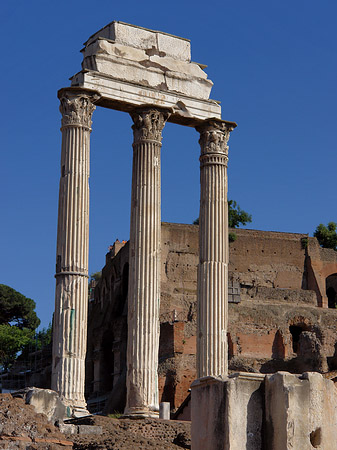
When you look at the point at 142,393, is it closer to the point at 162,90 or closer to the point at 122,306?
the point at 162,90

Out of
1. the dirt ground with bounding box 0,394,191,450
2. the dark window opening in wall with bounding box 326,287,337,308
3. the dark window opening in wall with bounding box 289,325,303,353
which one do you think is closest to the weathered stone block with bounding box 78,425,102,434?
the dirt ground with bounding box 0,394,191,450

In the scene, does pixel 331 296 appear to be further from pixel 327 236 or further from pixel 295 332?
pixel 295 332

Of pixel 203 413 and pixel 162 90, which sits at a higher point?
pixel 162 90

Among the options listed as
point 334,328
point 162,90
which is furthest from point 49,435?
point 334,328

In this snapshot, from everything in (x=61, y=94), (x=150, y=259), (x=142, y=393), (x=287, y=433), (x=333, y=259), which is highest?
(x=333, y=259)

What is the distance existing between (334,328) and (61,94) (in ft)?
86.9

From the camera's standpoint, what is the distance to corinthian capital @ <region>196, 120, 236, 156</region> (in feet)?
72.4

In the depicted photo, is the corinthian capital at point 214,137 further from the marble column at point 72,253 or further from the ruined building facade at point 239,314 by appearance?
the ruined building facade at point 239,314

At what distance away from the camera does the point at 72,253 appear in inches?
762

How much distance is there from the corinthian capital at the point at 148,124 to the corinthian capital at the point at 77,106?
115 centimetres

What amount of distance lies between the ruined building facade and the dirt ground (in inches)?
722

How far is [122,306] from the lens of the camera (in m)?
46.2

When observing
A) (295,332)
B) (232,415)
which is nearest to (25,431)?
(232,415)

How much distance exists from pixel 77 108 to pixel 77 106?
5 cm
